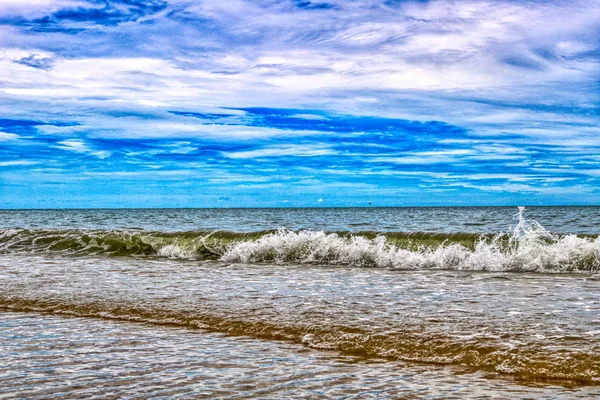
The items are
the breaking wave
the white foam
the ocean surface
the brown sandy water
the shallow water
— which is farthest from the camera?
the breaking wave

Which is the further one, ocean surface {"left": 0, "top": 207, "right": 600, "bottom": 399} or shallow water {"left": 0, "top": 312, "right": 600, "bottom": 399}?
ocean surface {"left": 0, "top": 207, "right": 600, "bottom": 399}

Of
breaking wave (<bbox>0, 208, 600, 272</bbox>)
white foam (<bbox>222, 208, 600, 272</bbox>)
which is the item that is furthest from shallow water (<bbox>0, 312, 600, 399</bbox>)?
white foam (<bbox>222, 208, 600, 272</bbox>)

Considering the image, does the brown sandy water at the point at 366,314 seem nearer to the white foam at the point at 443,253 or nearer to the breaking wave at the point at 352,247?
the white foam at the point at 443,253

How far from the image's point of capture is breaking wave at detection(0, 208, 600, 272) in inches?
560

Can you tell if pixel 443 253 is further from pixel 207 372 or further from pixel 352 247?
pixel 207 372

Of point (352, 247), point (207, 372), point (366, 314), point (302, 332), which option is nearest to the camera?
point (207, 372)

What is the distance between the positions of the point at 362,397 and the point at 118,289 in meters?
6.58

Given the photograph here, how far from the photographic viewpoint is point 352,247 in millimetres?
16438

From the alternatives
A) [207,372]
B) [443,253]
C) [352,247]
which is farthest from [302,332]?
[352,247]

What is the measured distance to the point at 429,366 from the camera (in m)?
5.43

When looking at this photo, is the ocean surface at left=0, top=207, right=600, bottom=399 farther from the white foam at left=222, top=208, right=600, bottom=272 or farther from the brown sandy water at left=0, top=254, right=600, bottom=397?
the white foam at left=222, top=208, right=600, bottom=272

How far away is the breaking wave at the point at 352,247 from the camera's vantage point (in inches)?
560

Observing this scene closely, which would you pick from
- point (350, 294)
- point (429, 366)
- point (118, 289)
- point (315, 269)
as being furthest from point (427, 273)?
point (429, 366)

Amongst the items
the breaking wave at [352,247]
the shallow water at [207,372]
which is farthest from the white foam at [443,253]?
the shallow water at [207,372]
